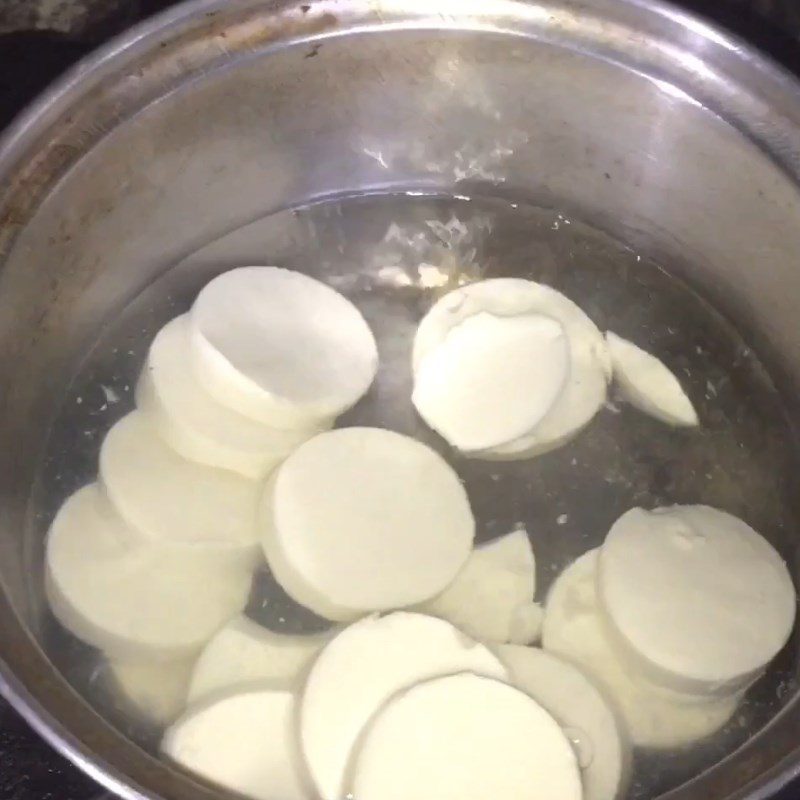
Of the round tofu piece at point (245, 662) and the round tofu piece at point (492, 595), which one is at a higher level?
the round tofu piece at point (492, 595)

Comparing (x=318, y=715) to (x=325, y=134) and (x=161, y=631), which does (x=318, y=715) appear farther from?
(x=325, y=134)

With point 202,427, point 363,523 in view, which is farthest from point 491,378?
point 202,427

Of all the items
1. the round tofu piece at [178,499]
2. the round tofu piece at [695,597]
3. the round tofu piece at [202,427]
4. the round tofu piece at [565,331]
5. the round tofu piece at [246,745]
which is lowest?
the round tofu piece at [246,745]

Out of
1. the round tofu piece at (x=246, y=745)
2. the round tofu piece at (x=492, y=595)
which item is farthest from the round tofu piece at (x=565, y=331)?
the round tofu piece at (x=246, y=745)

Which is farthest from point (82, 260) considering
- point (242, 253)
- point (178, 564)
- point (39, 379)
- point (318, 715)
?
point (318, 715)

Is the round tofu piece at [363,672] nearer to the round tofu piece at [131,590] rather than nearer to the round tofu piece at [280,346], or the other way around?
the round tofu piece at [131,590]

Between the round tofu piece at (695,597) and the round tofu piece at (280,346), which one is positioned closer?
the round tofu piece at (695,597)
